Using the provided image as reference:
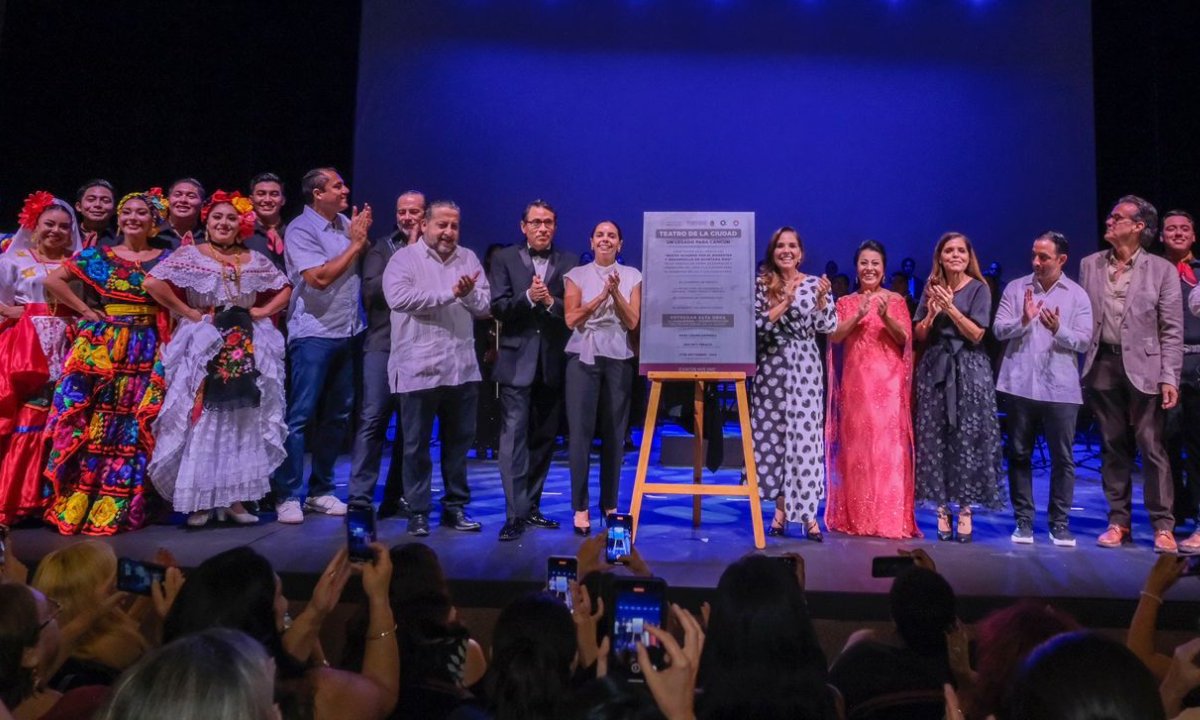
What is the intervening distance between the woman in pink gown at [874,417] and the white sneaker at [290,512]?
8.26 feet

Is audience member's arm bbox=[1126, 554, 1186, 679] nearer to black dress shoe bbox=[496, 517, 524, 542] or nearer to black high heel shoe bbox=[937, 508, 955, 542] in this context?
black high heel shoe bbox=[937, 508, 955, 542]

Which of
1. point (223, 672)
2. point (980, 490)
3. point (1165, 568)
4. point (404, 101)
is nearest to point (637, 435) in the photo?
point (404, 101)

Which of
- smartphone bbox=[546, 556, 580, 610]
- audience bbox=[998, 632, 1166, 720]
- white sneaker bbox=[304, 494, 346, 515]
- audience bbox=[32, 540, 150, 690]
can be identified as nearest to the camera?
audience bbox=[998, 632, 1166, 720]

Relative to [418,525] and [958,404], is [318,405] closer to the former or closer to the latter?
[418,525]

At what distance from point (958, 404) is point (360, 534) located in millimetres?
2983

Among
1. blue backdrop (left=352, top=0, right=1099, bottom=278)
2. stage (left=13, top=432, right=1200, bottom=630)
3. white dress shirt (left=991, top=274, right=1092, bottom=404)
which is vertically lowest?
stage (left=13, top=432, right=1200, bottom=630)

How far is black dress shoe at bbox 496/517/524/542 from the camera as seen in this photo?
3.84 meters

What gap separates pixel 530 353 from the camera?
4211mm

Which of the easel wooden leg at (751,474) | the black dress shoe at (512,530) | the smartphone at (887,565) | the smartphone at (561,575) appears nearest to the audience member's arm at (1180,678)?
the smartphone at (887,565)

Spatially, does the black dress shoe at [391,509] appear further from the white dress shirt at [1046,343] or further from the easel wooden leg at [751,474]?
the white dress shirt at [1046,343]

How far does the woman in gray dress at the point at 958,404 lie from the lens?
4031 mm

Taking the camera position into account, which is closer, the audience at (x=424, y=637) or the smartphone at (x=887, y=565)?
the audience at (x=424, y=637)

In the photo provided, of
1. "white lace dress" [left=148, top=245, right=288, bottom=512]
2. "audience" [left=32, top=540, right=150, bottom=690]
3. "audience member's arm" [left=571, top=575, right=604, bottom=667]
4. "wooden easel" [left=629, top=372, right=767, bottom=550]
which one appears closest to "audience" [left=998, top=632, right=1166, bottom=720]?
"audience member's arm" [left=571, top=575, right=604, bottom=667]

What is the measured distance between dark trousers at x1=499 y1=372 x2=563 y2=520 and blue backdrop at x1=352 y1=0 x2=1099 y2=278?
13.5ft
